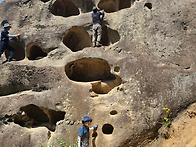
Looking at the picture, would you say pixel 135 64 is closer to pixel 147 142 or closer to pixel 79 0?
pixel 147 142

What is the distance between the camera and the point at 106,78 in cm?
839

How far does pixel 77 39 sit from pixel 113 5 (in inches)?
83.4

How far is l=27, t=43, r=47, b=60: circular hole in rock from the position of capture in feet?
29.4

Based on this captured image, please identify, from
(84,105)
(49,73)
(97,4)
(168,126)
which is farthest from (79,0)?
(168,126)

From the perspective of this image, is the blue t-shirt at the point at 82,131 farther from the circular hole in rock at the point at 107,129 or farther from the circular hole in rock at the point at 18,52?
the circular hole in rock at the point at 18,52

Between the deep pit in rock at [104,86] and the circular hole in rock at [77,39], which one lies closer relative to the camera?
the deep pit in rock at [104,86]

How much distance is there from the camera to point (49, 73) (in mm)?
7762

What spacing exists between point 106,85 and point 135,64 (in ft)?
4.00

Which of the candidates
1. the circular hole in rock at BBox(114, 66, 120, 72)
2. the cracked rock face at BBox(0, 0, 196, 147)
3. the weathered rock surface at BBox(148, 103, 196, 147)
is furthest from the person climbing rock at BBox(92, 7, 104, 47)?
the weathered rock surface at BBox(148, 103, 196, 147)

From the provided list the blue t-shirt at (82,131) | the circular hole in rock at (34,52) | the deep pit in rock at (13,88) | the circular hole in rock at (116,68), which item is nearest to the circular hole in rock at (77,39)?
the circular hole in rock at (34,52)

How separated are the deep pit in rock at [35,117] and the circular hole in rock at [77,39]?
3026mm

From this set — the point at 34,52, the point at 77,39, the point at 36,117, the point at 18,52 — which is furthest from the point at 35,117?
the point at 77,39

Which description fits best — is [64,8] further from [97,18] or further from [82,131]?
[82,131]

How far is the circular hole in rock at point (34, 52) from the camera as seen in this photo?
8.97 metres
